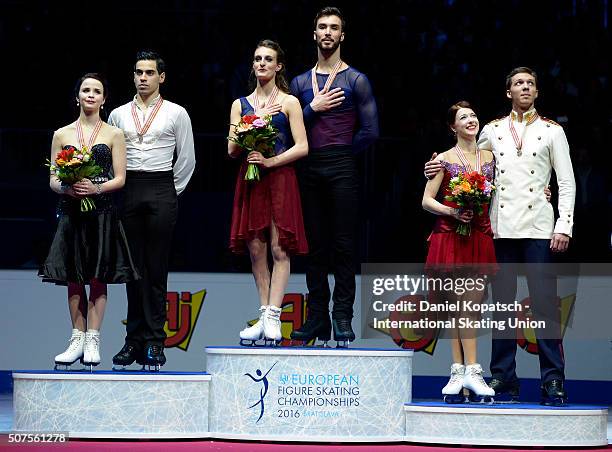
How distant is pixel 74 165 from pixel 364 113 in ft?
5.61

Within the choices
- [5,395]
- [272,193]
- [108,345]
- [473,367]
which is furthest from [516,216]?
[5,395]

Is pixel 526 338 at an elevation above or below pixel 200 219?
below

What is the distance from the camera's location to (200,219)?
10.3m

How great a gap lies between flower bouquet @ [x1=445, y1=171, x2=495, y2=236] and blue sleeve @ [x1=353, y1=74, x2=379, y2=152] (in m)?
0.64

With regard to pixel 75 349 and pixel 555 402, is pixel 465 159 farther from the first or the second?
pixel 75 349

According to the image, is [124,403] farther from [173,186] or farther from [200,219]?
[200,219]

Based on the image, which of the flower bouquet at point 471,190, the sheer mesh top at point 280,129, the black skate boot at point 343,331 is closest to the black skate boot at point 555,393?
the flower bouquet at point 471,190

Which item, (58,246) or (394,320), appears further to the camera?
(394,320)

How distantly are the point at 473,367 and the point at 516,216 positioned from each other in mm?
883

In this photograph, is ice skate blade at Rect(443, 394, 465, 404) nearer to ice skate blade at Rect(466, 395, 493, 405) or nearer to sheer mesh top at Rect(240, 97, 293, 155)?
ice skate blade at Rect(466, 395, 493, 405)

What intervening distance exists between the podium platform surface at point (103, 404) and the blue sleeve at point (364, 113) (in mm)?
1734

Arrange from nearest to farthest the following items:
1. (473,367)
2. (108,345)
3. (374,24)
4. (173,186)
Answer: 1. (473,367)
2. (173,186)
3. (108,345)
4. (374,24)

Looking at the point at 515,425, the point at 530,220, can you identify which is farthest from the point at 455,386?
the point at 530,220

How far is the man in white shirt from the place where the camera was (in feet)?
24.3
